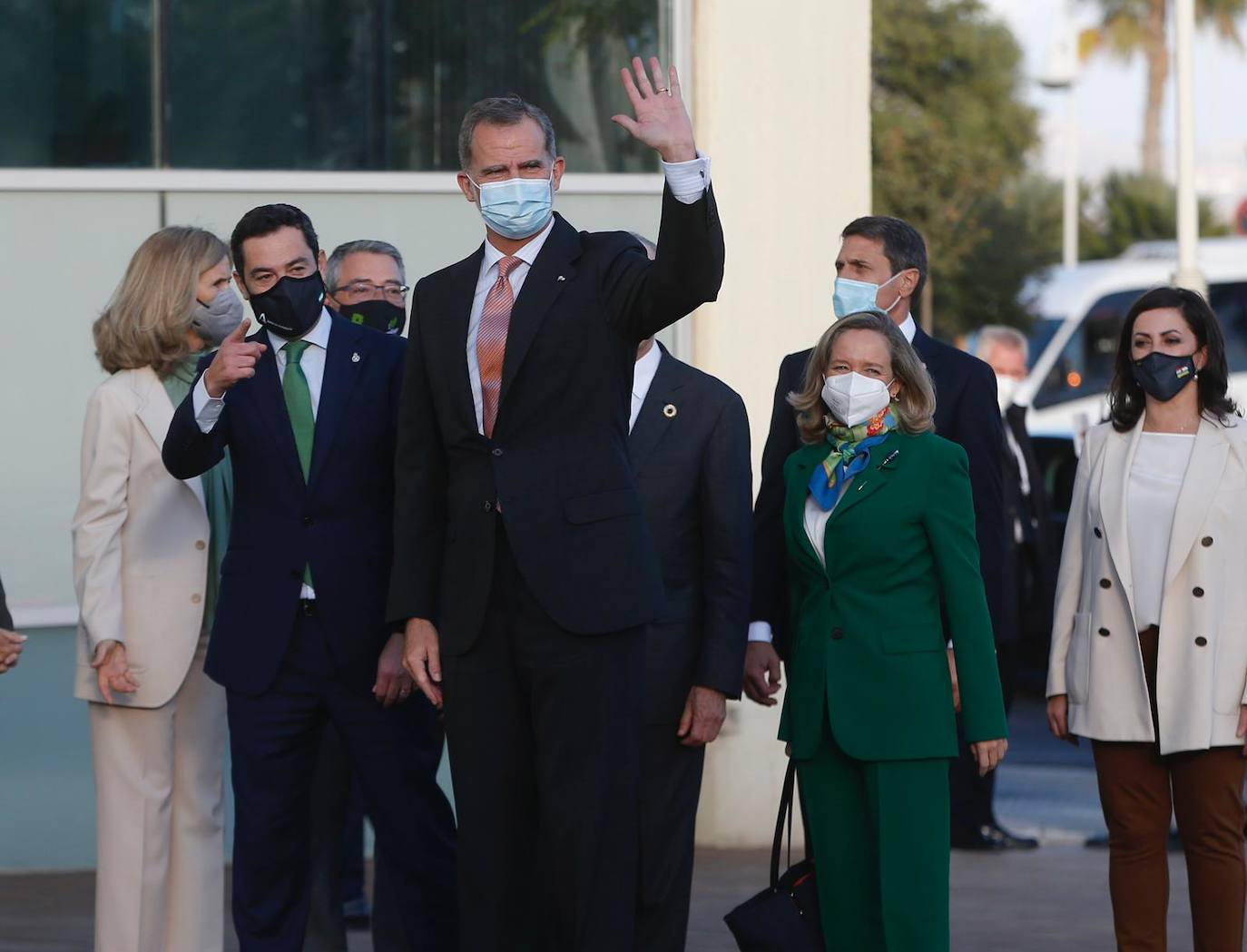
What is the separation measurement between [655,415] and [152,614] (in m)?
1.51

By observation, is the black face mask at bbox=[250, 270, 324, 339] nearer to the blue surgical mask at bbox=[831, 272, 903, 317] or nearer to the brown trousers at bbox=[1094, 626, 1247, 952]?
the blue surgical mask at bbox=[831, 272, 903, 317]

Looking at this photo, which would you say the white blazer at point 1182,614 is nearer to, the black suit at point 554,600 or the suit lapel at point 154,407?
the black suit at point 554,600

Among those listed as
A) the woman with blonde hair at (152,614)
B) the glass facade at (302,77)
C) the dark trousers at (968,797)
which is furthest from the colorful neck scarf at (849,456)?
the glass facade at (302,77)

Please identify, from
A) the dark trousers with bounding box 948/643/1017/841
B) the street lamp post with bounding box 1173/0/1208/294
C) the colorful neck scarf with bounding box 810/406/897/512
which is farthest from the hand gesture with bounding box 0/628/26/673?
the street lamp post with bounding box 1173/0/1208/294

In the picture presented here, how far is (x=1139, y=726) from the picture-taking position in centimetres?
552

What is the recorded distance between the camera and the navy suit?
5.10m

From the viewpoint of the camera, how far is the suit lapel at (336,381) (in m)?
5.12

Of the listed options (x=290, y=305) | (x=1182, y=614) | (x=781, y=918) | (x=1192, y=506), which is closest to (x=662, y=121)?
(x=290, y=305)

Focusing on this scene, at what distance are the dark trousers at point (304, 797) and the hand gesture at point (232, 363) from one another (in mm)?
688

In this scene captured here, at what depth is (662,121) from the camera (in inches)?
159

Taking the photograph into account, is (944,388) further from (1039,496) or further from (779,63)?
(1039,496)

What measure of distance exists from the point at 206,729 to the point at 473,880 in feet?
4.63

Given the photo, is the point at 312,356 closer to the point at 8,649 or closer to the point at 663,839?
the point at 8,649

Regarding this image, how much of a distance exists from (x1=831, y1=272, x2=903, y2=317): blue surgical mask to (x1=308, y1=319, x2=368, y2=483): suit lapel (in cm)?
150
